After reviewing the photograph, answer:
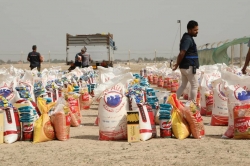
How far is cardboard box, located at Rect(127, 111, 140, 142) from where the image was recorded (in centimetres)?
545

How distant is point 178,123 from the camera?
555 cm

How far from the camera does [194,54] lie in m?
7.44

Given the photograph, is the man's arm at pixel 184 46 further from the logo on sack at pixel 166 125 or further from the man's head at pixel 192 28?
the logo on sack at pixel 166 125

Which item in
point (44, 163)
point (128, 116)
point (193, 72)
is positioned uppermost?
point (193, 72)

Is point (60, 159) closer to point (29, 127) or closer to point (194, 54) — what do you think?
point (29, 127)

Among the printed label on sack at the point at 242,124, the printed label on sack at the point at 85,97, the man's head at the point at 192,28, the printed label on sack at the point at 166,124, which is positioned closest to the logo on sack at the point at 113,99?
the printed label on sack at the point at 166,124

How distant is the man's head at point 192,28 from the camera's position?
732 cm

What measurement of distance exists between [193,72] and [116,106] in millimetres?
2160

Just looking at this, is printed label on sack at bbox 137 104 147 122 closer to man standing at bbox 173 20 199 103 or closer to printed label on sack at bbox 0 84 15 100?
man standing at bbox 173 20 199 103

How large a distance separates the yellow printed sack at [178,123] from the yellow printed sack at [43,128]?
1.46 m

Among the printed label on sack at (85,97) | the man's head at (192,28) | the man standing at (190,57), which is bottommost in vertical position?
the printed label on sack at (85,97)

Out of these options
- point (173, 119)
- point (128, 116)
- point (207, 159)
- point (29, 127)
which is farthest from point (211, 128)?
point (29, 127)

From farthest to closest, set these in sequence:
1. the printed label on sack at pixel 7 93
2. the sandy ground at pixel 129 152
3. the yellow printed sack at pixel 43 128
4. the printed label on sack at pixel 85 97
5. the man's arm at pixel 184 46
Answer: the printed label on sack at pixel 85 97 → the man's arm at pixel 184 46 → the printed label on sack at pixel 7 93 → the yellow printed sack at pixel 43 128 → the sandy ground at pixel 129 152

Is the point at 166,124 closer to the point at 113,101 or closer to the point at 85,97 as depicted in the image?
the point at 113,101
